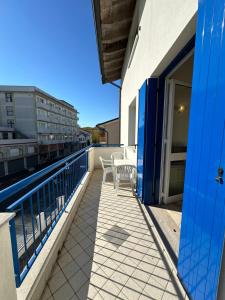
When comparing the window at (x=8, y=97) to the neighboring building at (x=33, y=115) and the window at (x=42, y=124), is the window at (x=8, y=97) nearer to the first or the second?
the neighboring building at (x=33, y=115)

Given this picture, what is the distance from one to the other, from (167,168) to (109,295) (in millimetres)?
1848

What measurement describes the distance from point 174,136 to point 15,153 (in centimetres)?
2094

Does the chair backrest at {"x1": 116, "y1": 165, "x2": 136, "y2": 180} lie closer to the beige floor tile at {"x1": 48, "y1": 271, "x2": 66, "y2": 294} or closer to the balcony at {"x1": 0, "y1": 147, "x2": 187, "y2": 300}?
the balcony at {"x1": 0, "y1": 147, "x2": 187, "y2": 300}

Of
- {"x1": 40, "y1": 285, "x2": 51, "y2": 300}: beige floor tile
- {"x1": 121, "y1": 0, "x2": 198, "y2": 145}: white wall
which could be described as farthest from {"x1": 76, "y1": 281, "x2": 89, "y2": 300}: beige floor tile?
{"x1": 121, "y1": 0, "x2": 198, "y2": 145}: white wall

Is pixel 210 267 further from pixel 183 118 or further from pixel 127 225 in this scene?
pixel 183 118

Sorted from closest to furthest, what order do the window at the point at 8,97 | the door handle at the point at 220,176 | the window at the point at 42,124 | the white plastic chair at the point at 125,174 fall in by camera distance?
the door handle at the point at 220,176, the white plastic chair at the point at 125,174, the window at the point at 8,97, the window at the point at 42,124

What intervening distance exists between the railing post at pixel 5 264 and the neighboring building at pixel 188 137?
1186 mm

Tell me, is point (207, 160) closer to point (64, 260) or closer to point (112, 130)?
point (64, 260)

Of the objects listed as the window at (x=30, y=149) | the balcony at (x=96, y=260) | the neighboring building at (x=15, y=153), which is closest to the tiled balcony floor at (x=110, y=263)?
the balcony at (x=96, y=260)

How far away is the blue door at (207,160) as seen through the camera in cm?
76

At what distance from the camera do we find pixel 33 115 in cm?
2158

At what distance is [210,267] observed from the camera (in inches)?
33.4

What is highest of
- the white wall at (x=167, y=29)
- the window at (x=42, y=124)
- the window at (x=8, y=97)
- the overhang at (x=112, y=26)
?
the window at (x=8, y=97)

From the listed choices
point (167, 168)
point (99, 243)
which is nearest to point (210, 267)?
point (99, 243)
